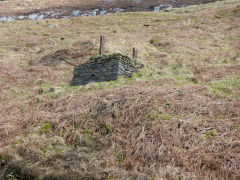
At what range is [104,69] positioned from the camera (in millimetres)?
9258

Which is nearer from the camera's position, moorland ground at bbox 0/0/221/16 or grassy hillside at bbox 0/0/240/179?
grassy hillside at bbox 0/0/240/179

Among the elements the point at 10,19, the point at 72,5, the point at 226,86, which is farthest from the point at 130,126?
the point at 72,5

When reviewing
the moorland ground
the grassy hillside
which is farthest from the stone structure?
the moorland ground

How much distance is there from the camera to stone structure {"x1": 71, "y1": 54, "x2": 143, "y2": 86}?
9.02m

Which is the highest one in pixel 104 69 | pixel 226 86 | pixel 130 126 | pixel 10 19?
pixel 10 19

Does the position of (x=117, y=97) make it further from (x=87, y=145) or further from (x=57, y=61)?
(x=57, y=61)

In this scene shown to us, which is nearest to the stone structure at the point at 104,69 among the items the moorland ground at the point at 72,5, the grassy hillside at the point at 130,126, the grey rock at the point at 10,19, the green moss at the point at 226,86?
A: the grassy hillside at the point at 130,126

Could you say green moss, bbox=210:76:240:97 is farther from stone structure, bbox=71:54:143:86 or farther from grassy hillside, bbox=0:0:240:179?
stone structure, bbox=71:54:143:86

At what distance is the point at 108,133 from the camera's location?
17.7 ft

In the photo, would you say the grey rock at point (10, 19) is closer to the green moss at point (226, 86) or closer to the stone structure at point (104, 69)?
the stone structure at point (104, 69)

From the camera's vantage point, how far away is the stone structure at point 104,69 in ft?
29.6

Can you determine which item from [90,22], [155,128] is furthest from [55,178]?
[90,22]

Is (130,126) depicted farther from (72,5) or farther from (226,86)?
(72,5)

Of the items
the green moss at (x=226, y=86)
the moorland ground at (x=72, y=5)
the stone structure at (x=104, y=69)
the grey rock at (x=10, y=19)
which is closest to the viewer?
the green moss at (x=226, y=86)
